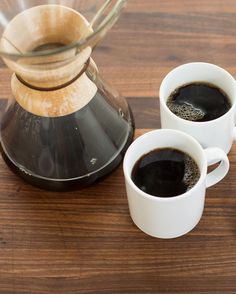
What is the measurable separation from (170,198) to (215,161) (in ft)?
0.32

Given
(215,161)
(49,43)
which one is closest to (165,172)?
(215,161)

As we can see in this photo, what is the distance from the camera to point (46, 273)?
691 millimetres

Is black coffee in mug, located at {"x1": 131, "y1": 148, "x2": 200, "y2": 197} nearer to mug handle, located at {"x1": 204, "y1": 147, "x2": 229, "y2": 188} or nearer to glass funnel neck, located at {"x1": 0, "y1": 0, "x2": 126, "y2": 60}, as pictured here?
mug handle, located at {"x1": 204, "y1": 147, "x2": 229, "y2": 188}

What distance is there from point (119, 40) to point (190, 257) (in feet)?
1.16

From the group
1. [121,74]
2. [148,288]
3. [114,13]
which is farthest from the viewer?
[121,74]

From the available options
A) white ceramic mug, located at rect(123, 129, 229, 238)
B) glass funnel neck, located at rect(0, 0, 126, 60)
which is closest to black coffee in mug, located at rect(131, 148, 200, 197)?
white ceramic mug, located at rect(123, 129, 229, 238)

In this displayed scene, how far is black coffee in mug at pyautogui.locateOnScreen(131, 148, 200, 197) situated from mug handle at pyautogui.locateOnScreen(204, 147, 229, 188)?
2 centimetres

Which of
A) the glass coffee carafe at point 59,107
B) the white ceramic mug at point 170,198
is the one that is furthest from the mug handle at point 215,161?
the glass coffee carafe at point 59,107

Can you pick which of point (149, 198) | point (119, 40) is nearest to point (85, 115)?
point (149, 198)

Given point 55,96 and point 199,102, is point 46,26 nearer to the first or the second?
point 55,96

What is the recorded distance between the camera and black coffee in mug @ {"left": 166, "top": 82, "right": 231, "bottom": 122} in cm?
73

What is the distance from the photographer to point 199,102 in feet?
2.43

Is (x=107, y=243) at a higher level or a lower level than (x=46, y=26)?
Answer: lower

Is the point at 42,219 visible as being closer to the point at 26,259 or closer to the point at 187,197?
the point at 26,259
